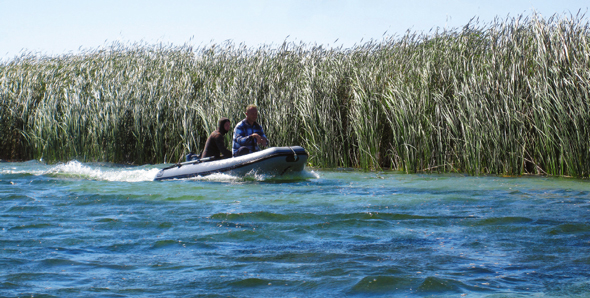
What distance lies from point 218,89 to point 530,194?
22.6ft

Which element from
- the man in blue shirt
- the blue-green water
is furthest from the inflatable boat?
the blue-green water

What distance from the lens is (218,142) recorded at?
31.1ft

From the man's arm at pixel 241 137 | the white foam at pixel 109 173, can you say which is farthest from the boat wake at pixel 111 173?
the man's arm at pixel 241 137

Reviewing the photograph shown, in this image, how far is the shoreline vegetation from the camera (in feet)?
27.6

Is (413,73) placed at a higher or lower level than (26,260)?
higher

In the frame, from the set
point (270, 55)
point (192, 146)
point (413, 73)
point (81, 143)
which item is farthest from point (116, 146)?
point (413, 73)

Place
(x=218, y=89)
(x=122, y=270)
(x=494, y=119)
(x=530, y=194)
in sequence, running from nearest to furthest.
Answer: (x=122, y=270) → (x=530, y=194) → (x=494, y=119) → (x=218, y=89)

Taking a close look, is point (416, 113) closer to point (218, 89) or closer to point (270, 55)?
point (218, 89)

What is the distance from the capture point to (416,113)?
30.8 feet

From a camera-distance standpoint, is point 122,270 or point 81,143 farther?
point 81,143

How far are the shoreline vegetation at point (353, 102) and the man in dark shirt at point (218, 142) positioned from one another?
166 centimetres

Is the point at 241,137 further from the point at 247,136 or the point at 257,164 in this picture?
the point at 257,164

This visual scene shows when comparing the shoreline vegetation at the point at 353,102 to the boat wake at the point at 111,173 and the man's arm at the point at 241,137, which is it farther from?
the man's arm at the point at 241,137

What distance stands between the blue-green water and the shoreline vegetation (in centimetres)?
91
